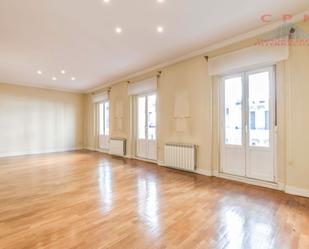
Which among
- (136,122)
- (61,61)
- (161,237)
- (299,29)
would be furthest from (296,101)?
(61,61)

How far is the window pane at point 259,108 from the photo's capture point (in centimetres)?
381

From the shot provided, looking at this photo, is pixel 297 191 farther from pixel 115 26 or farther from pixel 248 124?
pixel 115 26

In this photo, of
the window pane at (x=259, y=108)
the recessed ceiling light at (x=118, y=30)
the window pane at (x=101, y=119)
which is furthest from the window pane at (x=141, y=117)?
the window pane at (x=259, y=108)

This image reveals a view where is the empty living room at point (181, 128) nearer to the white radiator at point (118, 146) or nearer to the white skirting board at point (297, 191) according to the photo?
the white skirting board at point (297, 191)

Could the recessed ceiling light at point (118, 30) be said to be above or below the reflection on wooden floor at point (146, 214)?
above

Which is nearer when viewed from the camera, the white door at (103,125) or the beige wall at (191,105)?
the beige wall at (191,105)

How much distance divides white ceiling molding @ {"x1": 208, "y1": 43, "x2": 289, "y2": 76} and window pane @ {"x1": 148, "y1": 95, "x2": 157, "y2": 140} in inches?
91.9

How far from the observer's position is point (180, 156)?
5090mm

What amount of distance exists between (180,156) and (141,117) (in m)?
2.34

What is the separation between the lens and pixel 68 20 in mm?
3326

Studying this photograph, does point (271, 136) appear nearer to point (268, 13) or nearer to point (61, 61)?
point (268, 13)

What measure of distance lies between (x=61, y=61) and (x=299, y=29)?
5.53 metres

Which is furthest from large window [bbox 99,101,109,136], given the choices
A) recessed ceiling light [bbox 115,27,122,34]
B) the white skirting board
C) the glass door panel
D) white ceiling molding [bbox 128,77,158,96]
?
the white skirting board

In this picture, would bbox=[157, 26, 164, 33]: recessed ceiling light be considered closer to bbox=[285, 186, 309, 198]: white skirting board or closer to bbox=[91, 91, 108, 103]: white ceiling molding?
bbox=[285, 186, 309, 198]: white skirting board
